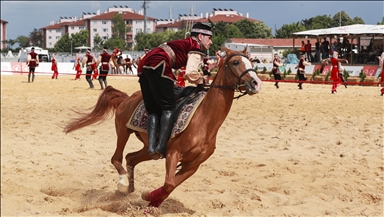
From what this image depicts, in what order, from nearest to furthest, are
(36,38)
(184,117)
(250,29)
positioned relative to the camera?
1. (184,117)
2. (250,29)
3. (36,38)

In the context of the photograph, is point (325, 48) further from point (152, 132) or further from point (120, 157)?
point (152, 132)

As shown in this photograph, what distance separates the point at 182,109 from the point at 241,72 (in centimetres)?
89

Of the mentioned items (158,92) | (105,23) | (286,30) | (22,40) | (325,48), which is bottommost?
(158,92)

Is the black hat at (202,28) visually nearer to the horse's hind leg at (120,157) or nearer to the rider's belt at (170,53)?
the rider's belt at (170,53)

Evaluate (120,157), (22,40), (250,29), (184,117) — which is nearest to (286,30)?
(250,29)

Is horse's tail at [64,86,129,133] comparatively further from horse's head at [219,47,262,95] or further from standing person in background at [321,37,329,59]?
standing person in background at [321,37,329,59]

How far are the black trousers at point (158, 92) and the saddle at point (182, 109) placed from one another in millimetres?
116

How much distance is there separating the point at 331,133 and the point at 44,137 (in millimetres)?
6198

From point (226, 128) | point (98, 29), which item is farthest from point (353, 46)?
point (98, 29)

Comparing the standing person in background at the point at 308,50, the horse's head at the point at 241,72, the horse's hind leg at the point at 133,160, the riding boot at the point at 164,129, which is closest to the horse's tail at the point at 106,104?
the horse's hind leg at the point at 133,160

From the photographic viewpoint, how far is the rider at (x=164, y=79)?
263 inches

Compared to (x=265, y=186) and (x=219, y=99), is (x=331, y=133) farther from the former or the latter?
(x=219, y=99)

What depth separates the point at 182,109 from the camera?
6.71m

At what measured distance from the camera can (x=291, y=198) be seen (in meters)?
7.93
